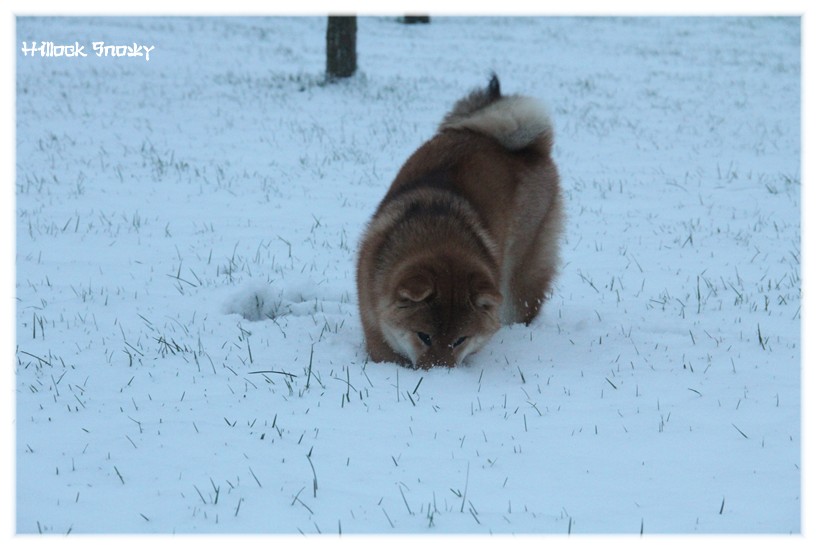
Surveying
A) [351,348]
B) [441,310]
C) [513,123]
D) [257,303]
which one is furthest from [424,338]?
[513,123]

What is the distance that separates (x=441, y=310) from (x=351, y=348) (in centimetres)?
97

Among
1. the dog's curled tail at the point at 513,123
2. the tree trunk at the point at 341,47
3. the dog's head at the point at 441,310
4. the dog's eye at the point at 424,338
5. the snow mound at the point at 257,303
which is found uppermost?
the tree trunk at the point at 341,47

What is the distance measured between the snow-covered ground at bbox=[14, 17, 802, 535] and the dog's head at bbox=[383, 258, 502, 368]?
0.73ft

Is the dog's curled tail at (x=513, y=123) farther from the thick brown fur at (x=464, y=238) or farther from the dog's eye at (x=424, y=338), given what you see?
the dog's eye at (x=424, y=338)

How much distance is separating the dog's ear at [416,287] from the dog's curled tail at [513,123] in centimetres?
192

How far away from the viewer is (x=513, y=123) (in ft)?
21.1

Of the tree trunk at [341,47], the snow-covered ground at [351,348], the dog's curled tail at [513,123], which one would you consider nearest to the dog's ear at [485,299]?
the snow-covered ground at [351,348]

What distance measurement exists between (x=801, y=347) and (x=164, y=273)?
5168 mm

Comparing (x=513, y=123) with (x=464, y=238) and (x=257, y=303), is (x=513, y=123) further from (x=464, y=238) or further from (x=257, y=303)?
(x=257, y=303)

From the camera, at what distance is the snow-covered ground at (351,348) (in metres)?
3.65

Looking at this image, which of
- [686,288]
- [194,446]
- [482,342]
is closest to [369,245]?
[482,342]

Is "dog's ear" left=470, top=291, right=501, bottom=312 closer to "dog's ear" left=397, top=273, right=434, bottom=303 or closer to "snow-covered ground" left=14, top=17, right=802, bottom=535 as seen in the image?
"dog's ear" left=397, top=273, right=434, bottom=303

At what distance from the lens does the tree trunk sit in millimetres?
17281
